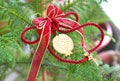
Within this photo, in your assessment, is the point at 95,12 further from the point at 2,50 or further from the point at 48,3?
the point at 2,50

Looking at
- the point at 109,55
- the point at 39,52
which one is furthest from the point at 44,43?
the point at 109,55

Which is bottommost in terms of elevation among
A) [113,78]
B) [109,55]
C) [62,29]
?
[109,55]

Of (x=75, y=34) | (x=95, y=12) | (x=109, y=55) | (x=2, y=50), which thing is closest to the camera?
(x=2, y=50)

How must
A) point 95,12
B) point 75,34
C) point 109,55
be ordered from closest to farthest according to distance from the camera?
1. point 75,34
2. point 95,12
3. point 109,55
